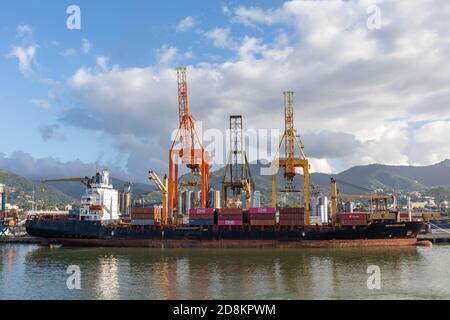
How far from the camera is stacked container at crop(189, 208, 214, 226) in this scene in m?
66.1

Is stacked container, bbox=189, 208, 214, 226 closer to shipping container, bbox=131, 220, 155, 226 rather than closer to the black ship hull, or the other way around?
the black ship hull

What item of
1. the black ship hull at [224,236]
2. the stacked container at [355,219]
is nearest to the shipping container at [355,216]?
the stacked container at [355,219]

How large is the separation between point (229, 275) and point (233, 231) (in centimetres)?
2769

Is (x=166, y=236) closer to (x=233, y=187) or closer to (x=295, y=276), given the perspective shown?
(x=233, y=187)

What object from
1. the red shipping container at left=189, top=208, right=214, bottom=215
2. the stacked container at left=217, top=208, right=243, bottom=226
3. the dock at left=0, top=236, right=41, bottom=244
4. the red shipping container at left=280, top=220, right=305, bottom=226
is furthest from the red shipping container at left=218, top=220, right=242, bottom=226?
the dock at left=0, top=236, right=41, bottom=244

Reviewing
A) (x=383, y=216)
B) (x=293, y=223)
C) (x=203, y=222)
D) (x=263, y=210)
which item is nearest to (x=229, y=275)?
(x=203, y=222)

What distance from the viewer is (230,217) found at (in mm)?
66000

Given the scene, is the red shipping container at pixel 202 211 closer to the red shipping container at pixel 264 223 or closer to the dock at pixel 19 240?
the red shipping container at pixel 264 223

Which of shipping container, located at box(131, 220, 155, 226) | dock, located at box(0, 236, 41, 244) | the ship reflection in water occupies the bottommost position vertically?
dock, located at box(0, 236, 41, 244)

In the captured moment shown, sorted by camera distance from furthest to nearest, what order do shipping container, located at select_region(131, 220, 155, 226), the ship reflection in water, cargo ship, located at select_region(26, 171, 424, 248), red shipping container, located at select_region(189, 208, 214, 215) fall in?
shipping container, located at select_region(131, 220, 155, 226) < red shipping container, located at select_region(189, 208, 214, 215) < cargo ship, located at select_region(26, 171, 424, 248) < the ship reflection in water

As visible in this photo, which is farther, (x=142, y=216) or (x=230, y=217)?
(x=142, y=216)

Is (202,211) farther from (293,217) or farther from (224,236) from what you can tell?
(293,217)
